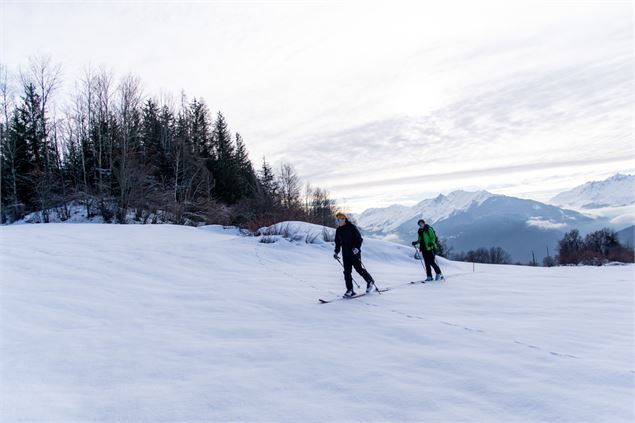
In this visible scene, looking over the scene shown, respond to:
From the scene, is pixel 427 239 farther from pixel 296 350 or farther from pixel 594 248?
pixel 594 248

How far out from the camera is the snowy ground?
3043 mm

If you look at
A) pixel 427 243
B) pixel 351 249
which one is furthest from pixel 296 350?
pixel 427 243

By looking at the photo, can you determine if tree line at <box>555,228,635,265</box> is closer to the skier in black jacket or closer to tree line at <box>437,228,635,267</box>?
tree line at <box>437,228,635,267</box>

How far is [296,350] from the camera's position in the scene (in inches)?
174

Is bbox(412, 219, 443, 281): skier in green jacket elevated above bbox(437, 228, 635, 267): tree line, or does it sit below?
above

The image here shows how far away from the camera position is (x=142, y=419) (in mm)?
2865

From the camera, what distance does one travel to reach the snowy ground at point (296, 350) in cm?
304

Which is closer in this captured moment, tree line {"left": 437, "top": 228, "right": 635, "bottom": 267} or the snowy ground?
the snowy ground

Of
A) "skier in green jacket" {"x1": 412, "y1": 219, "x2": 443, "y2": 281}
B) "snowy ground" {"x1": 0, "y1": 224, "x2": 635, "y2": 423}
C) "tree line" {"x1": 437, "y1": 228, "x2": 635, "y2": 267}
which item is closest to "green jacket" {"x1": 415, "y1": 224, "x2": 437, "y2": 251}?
"skier in green jacket" {"x1": 412, "y1": 219, "x2": 443, "y2": 281}

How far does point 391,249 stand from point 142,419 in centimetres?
1495

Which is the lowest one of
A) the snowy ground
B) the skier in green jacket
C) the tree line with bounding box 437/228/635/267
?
the tree line with bounding box 437/228/635/267

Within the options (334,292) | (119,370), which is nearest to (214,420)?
(119,370)

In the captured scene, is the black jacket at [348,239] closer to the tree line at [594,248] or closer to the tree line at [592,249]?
the tree line at [592,249]

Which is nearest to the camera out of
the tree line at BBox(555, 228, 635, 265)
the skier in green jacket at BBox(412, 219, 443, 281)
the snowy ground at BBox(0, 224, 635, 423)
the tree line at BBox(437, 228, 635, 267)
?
the snowy ground at BBox(0, 224, 635, 423)
